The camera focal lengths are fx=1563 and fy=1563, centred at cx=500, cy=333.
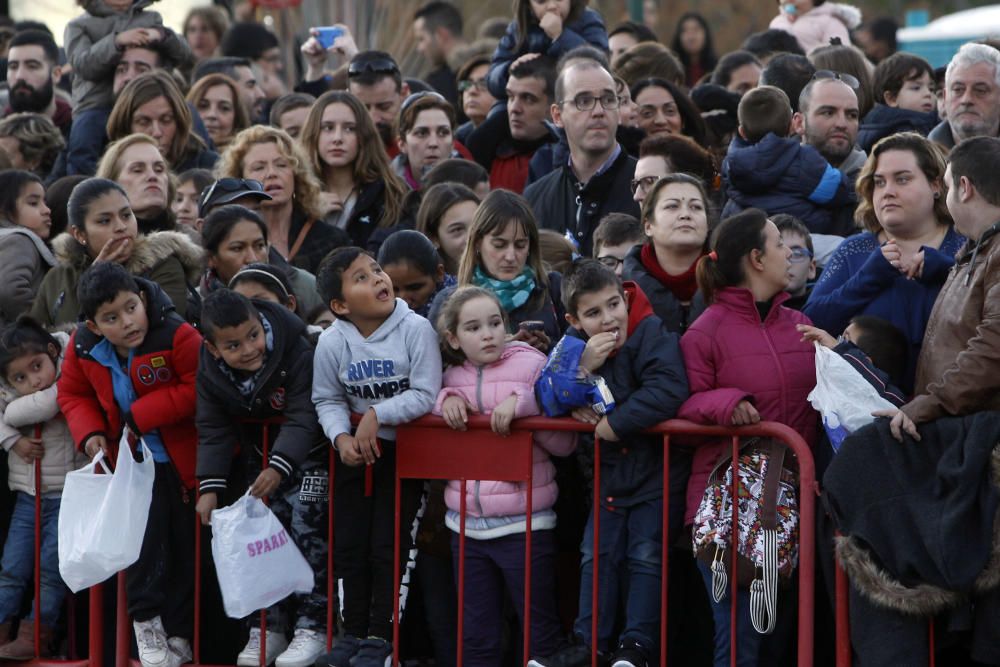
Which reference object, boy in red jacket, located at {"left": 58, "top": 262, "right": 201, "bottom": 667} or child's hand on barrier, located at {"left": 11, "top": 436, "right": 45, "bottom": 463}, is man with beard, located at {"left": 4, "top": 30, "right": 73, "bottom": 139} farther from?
boy in red jacket, located at {"left": 58, "top": 262, "right": 201, "bottom": 667}

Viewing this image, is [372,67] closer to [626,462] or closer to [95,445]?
[95,445]

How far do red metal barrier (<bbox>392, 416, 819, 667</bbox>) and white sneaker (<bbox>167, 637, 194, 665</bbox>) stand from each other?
0.91 metres

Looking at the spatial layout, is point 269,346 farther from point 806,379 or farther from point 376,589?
point 806,379

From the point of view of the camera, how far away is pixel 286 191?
781 cm

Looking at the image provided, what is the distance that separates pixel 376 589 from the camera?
607 cm

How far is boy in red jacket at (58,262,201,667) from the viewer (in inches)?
242

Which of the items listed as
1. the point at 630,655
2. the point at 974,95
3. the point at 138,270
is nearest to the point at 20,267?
the point at 138,270

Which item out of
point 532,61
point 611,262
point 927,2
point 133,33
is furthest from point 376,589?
point 927,2

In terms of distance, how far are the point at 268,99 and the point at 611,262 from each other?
538cm

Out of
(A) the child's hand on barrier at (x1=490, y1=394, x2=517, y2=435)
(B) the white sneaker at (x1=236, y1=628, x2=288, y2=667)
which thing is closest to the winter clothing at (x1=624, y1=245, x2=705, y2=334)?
(A) the child's hand on barrier at (x1=490, y1=394, x2=517, y2=435)

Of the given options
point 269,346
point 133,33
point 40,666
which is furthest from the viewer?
point 133,33

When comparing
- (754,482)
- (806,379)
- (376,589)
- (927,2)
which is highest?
(927,2)

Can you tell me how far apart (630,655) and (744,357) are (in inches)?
45.4

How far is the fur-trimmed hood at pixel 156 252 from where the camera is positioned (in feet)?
22.8
